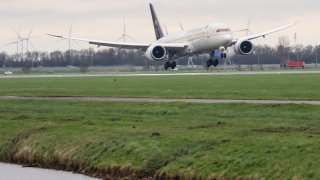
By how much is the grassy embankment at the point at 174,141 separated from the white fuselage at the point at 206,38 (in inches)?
2100

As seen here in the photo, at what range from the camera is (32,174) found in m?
28.6

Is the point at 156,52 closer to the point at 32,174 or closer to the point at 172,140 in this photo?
the point at 32,174

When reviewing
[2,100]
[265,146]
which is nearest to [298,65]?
[2,100]

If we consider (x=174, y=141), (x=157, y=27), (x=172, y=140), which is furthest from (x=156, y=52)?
(x=174, y=141)

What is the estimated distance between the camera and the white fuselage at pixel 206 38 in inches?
3759

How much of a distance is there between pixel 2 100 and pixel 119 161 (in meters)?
29.4

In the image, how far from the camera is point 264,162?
2352 centimetres

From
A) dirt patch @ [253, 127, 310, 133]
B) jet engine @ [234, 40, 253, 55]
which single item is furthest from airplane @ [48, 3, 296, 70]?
dirt patch @ [253, 127, 310, 133]

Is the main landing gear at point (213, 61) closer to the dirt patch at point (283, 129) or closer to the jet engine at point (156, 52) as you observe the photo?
the jet engine at point (156, 52)

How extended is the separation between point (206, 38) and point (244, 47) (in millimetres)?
6055

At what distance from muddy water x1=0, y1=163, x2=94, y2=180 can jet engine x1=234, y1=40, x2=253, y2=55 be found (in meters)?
71.2

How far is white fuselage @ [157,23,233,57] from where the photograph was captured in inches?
3759

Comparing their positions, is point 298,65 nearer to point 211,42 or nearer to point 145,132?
point 211,42

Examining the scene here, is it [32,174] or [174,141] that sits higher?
[174,141]
